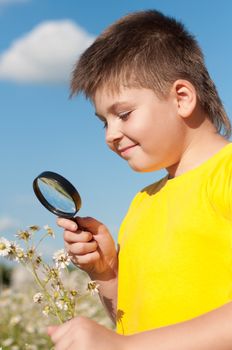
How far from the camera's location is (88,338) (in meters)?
2.13

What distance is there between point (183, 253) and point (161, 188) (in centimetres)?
42

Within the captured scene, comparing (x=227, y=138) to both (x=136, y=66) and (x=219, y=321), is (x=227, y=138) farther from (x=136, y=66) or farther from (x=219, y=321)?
(x=219, y=321)

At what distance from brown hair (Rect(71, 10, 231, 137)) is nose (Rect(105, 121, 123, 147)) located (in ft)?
0.42

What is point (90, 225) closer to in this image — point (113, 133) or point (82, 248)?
point (82, 248)

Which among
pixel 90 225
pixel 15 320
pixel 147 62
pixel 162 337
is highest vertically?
pixel 147 62

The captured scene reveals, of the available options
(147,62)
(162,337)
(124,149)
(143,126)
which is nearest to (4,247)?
(124,149)

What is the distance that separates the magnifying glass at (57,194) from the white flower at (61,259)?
170mm

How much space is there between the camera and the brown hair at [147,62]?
2871 millimetres

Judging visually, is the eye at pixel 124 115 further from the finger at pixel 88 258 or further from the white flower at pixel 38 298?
the white flower at pixel 38 298

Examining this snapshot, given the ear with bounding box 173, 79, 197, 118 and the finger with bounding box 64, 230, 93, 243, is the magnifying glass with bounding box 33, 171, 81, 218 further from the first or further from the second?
the ear with bounding box 173, 79, 197, 118

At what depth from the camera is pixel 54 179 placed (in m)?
2.92

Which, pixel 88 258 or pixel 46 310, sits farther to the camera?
pixel 88 258

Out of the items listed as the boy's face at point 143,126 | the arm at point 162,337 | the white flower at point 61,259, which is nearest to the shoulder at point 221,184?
the boy's face at point 143,126

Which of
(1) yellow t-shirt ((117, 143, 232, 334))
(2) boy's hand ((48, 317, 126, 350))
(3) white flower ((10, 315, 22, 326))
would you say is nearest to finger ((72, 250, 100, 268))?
(1) yellow t-shirt ((117, 143, 232, 334))
